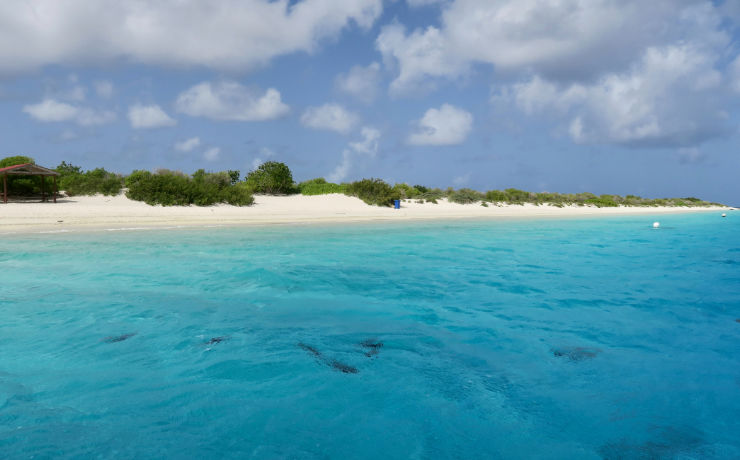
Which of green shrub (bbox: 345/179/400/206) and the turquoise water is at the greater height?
green shrub (bbox: 345/179/400/206)

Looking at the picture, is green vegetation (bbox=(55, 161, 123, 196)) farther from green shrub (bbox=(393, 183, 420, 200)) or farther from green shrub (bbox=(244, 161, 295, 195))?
green shrub (bbox=(393, 183, 420, 200))

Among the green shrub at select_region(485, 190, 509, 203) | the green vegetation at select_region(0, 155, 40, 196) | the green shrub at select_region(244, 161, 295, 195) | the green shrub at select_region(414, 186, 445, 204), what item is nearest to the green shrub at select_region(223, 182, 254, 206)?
the green shrub at select_region(244, 161, 295, 195)

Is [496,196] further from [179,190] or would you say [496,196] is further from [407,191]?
[179,190]

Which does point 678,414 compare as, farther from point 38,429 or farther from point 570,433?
point 38,429

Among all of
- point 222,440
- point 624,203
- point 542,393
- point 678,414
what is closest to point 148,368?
point 222,440

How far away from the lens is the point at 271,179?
3425cm

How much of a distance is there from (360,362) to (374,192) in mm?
29575

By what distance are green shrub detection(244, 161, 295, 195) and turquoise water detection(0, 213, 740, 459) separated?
24292 millimetres

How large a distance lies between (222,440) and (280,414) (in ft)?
1.77

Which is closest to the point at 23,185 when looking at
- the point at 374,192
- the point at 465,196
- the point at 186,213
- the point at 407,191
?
the point at 186,213

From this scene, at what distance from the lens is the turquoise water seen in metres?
3.27

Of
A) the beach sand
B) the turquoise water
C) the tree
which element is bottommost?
the turquoise water

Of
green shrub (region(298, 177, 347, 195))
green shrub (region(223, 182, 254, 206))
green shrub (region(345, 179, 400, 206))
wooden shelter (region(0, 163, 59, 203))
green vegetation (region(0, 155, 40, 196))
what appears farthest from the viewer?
green shrub (region(298, 177, 347, 195))

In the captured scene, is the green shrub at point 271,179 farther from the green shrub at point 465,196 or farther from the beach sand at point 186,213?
the green shrub at point 465,196
